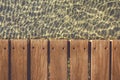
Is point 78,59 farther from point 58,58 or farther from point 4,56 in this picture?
point 4,56

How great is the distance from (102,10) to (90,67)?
0.37m

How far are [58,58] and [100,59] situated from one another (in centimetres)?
27

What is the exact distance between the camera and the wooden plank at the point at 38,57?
6.12ft

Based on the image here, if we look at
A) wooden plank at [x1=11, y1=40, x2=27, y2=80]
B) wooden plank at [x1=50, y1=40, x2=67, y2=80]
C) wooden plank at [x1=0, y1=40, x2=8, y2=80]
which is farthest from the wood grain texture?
wooden plank at [x1=0, y1=40, x2=8, y2=80]

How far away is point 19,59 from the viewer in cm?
187

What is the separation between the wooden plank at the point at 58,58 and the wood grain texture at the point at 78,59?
0.15 feet

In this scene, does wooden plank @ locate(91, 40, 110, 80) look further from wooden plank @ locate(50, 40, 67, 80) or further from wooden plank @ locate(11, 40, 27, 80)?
wooden plank @ locate(11, 40, 27, 80)

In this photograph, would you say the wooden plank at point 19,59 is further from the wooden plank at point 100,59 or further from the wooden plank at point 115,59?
the wooden plank at point 115,59

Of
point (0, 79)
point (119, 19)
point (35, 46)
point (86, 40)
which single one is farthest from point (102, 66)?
point (0, 79)

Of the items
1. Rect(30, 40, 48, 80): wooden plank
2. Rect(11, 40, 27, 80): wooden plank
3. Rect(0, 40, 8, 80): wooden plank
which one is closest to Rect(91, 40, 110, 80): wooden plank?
Rect(30, 40, 48, 80): wooden plank

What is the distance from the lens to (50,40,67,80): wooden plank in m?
1.86

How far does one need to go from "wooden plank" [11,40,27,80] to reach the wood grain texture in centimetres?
29

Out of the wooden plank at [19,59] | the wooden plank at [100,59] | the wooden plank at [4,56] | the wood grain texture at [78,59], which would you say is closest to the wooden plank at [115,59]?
the wooden plank at [100,59]

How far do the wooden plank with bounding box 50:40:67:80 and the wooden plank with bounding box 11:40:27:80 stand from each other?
17 cm
